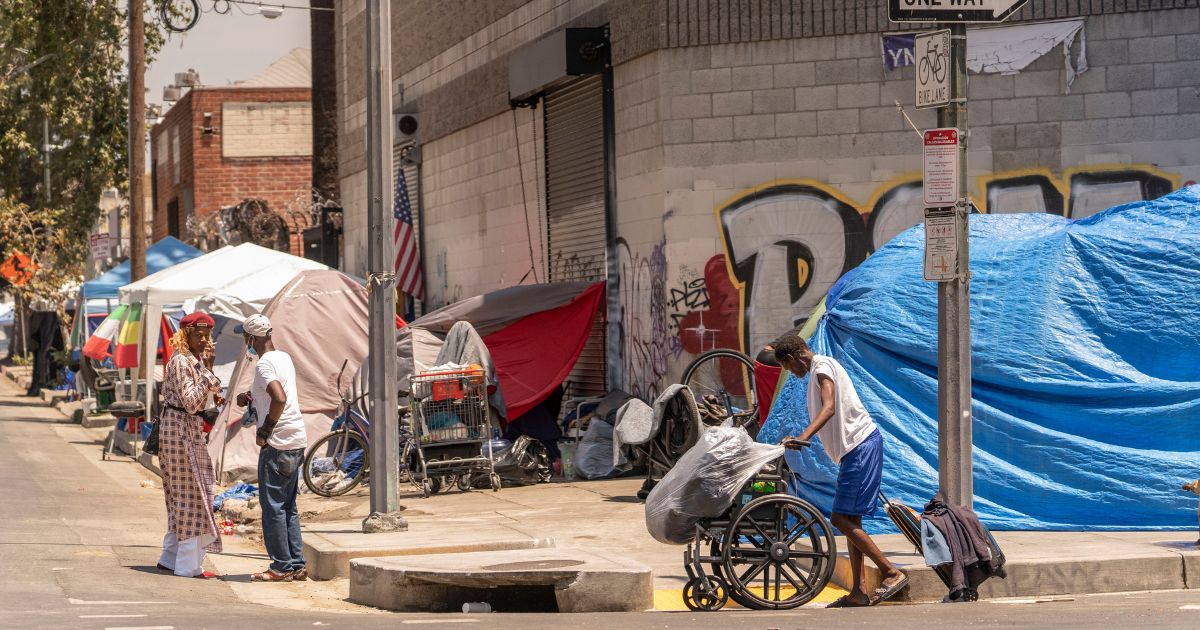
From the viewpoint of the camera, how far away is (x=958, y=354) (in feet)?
31.7

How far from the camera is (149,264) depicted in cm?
2867

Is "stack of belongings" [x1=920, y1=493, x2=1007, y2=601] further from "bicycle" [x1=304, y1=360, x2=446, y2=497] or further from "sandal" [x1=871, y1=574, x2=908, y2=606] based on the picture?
"bicycle" [x1=304, y1=360, x2=446, y2=497]

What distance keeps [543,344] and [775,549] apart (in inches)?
332

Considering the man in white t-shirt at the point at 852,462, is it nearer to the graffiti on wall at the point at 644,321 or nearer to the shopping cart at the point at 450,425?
the shopping cart at the point at 450,425

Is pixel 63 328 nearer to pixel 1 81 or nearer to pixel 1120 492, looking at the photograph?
pixel 1 81

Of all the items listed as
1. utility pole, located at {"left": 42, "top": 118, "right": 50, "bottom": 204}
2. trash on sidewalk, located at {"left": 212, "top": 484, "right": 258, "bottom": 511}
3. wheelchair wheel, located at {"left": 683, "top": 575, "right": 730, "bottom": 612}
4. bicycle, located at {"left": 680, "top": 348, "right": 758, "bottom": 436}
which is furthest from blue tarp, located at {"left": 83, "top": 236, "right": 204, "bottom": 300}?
wheelchair wheel, located at {"left": 683, "top": 575, "right": 730, "bottom": 612}

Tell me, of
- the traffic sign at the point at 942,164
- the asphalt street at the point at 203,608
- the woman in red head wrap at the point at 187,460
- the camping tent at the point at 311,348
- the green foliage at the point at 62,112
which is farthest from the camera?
the green foliage at the point at 62,112

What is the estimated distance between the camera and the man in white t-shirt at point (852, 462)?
8867mm

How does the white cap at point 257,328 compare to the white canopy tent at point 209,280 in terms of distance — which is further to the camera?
the white canopy tent at point 209,280

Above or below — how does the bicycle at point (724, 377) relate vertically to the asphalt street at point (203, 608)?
above

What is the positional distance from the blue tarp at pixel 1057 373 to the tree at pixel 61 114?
866 inches

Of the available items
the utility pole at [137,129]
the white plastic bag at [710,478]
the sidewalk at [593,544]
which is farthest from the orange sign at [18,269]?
the white plastic bag at [710,478]

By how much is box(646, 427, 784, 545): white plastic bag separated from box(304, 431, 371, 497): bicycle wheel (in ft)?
21.0

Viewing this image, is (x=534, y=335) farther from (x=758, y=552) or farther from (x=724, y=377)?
(x=758, y=552)
